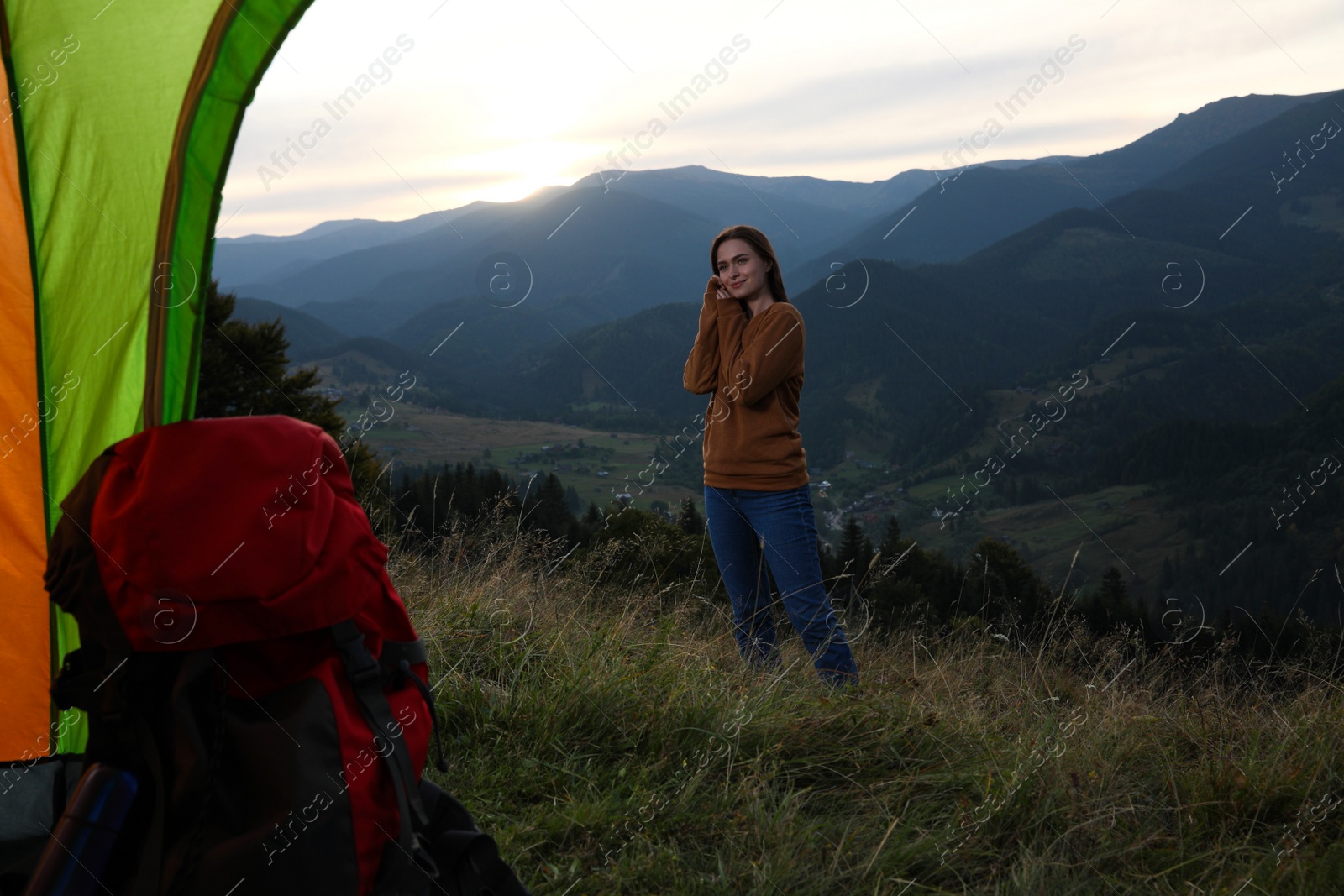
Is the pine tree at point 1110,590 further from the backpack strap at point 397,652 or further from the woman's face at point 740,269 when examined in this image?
the backpack strap at point 397,652

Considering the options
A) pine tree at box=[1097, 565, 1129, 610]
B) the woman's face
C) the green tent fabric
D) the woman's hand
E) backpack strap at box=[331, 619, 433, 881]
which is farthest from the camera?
pine tree at box=[1097, 565, 1129, 610]

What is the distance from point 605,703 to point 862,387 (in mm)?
132678

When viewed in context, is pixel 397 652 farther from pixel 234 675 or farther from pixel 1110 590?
pixel 1110 590

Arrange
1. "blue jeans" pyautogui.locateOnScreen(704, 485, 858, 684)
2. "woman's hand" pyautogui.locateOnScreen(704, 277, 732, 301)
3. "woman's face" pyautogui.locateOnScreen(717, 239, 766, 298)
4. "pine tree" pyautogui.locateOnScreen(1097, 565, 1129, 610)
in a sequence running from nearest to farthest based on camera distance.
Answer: "blue jeans" pyautogui.locateOnScreen(704, 485, 858, 684)
"woman's face" pyautogui.locateOnScreen(717, 239, 766, 298)
"woman's hand" pyautogui.locateOnScreen(704, 277, 732, 301)
"pine tree" pyautogui.locateOnScreen(1097, 565, 1129, 610)

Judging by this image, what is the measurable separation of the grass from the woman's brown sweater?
635mm

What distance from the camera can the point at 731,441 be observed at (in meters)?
3.04

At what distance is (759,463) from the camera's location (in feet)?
9.80

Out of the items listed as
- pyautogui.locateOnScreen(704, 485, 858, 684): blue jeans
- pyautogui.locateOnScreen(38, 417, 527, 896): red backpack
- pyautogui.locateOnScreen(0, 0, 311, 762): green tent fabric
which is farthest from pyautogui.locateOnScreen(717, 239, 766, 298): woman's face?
pyautogui.locateOnScreen(38, 417, 527, 896): red backpack

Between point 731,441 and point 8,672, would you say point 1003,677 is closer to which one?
point 731,441

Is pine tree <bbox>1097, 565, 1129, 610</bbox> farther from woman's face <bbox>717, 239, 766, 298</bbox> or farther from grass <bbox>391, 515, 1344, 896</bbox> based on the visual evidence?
woman's face <bbox>717, 239, 766, 298</bbox>

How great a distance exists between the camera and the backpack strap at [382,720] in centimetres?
122

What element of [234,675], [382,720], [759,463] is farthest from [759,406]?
[234,675]

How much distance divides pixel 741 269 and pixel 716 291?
Result: 19cm

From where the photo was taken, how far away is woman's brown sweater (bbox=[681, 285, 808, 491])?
2.96 m
